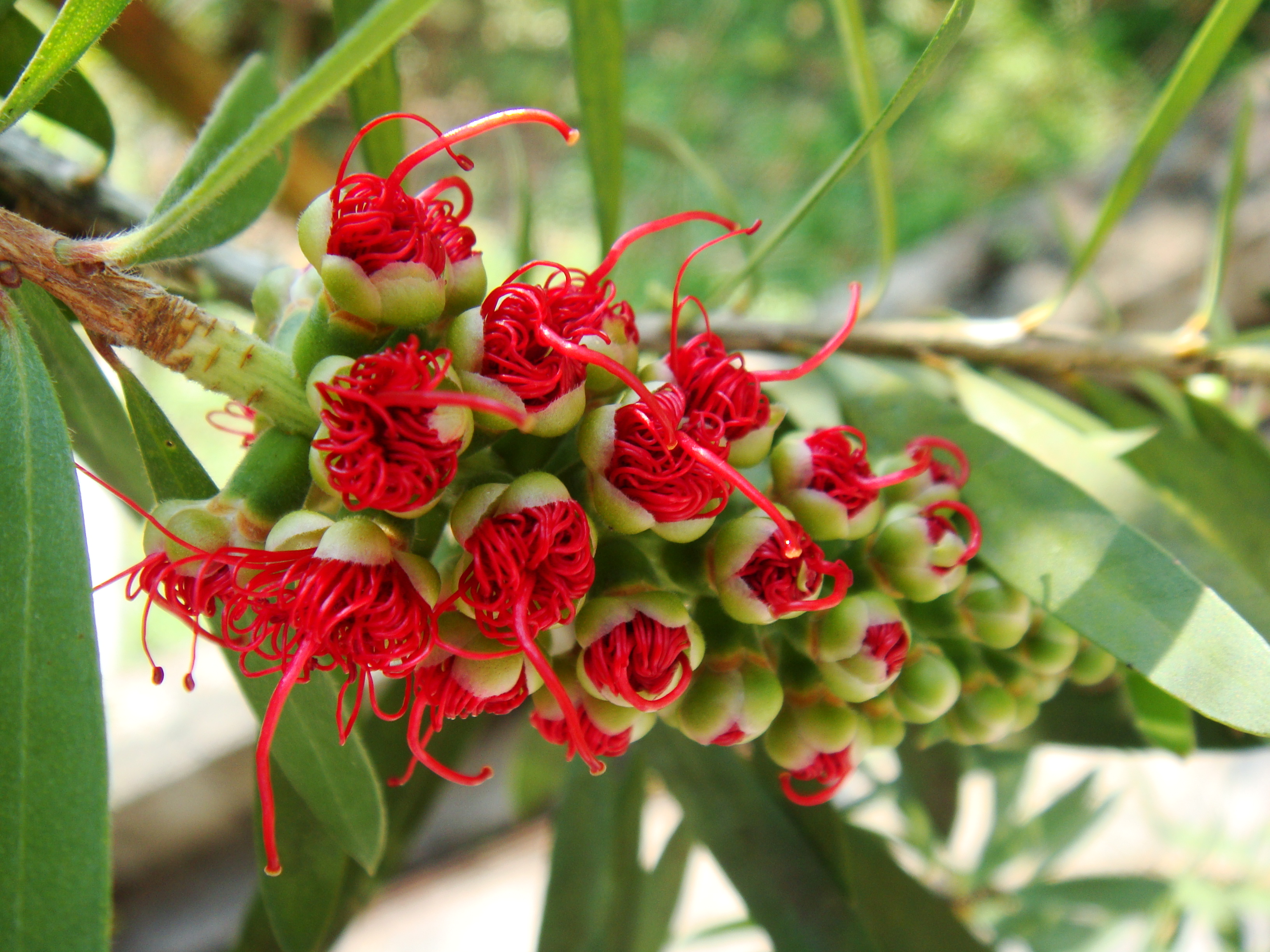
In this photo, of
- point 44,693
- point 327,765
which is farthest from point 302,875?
point 44,693

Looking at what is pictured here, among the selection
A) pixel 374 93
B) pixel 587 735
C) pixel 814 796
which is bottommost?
pixel 814 796

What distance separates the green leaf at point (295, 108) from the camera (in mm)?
271

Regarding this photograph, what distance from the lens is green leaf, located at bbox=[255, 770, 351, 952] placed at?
520mm

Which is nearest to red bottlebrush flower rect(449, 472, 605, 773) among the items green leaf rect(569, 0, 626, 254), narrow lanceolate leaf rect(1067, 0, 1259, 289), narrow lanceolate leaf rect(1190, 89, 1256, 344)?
green leaf rect(569, 0, 626, 254)

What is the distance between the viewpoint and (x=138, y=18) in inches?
74.4

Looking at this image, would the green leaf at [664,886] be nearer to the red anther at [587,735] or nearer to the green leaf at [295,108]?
the red anther at [587,735]

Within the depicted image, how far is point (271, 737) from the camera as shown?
13.2 inches

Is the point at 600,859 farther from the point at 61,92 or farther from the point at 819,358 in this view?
the point at 61,92

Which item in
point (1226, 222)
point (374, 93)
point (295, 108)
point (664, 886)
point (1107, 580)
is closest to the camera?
point (295, 108)

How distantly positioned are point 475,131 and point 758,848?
1.63ft

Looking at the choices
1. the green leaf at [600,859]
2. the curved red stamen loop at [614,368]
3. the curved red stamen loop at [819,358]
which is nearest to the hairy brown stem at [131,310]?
the curved red stamen loop at [614,368]

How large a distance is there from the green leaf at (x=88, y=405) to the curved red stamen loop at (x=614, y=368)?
22 centimetres

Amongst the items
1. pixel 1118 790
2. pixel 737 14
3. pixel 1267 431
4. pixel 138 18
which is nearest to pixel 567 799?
pixel 1118 790

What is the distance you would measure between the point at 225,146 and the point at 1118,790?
137 centimetres
